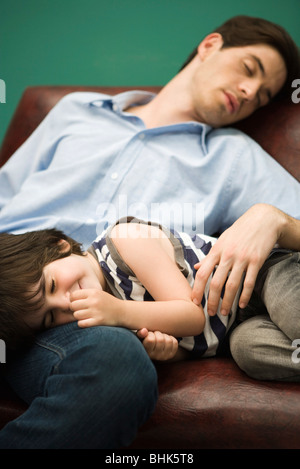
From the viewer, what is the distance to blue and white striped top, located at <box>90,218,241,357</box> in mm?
1002

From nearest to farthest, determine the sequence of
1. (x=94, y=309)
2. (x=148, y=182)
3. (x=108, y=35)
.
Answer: (x=94, y=309)
(x=148, y=182)
(x=108, y=35)

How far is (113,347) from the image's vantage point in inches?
30.8

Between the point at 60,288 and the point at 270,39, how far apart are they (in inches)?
40.5

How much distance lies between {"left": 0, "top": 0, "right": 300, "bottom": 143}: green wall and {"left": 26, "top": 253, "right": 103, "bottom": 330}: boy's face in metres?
1.30

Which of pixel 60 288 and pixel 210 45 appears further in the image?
pixel 210 45

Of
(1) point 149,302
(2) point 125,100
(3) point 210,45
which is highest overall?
(3) point 210,45

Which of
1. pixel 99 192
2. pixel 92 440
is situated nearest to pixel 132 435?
pixel 92 440

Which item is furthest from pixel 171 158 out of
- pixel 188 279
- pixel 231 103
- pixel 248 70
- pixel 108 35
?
pixel 108 35

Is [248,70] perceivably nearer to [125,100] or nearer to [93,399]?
[125,100]

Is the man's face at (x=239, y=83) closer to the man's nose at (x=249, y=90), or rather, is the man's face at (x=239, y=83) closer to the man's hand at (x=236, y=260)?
the man's nose at (x=249, y=90)

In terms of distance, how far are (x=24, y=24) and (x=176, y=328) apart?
5.52 feet

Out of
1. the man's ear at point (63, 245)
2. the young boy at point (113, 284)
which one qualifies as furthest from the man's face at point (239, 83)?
the man's ear at point (63, 245)

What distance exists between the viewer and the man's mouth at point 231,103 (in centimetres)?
145

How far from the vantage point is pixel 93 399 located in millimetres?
737
